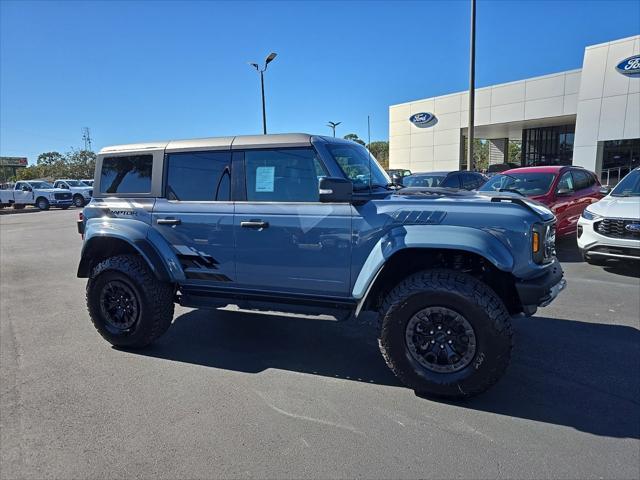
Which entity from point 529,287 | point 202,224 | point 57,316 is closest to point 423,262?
point 529,287

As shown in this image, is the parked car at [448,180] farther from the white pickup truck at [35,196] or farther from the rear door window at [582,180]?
the white pickup truck at [35,196]

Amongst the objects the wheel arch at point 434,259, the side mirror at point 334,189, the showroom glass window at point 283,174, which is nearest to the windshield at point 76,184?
the showroom glass window at point 283,174

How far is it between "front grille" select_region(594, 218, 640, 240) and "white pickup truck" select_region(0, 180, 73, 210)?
30905mm

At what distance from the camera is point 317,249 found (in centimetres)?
368

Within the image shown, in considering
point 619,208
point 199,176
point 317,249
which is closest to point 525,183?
point 619,208

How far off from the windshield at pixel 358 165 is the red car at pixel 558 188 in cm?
454

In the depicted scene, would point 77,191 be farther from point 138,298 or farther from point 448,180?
point 138,298

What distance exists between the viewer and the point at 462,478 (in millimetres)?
2459

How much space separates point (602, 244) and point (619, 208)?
0.61 meters

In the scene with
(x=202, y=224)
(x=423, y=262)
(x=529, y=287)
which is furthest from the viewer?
(x=202, y=224)

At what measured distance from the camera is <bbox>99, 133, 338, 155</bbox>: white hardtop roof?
152 inches

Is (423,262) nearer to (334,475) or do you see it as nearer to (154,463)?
(334,475)

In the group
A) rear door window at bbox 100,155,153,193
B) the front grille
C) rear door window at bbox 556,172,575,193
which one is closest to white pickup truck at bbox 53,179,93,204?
rear door window at bbox 100,155,153,193

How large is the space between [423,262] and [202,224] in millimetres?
1980
